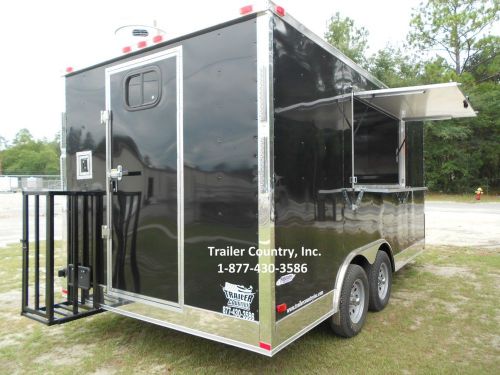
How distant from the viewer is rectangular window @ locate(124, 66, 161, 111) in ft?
10.5

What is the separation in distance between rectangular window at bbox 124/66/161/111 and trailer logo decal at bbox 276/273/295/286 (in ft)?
5.42

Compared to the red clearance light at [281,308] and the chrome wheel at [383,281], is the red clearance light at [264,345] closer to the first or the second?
the red clearance light at [281,308]

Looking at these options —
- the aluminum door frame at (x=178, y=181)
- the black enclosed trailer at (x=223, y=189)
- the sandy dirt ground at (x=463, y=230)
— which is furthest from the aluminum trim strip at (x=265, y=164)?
the sandy dirt ground at (x=463, y=230)

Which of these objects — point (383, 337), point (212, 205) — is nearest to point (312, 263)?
point (212, 205)

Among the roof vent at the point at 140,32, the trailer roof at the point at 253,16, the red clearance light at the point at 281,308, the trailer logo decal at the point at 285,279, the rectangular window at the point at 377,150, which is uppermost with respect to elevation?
the roof vent at the point at 140,32

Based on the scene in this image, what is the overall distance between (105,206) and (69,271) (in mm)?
664

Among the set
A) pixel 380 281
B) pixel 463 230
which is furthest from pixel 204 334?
pixel 463 230

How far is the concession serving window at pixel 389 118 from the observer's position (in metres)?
4.16

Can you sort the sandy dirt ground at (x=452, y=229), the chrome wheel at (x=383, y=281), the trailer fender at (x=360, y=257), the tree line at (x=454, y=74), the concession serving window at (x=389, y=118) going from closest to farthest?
the trailer fender at (x=360, y=257)
the concession serving window at (x=389, y=118)
the chrome wheel at (x=383, y=281)
the sandy dirt ground at (x=452, y=229)
the tree line at (x=454, y=74)

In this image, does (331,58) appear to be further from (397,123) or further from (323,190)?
(397,123)

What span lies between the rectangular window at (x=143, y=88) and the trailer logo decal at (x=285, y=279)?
165 centimetres

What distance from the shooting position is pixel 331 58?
3.45 m

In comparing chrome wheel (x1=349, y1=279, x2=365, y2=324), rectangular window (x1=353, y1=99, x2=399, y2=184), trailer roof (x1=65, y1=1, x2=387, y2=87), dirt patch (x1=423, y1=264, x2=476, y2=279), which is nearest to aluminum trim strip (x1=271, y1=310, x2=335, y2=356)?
chrome wheel (x1=349, y1=279, x2=365, y2=324)

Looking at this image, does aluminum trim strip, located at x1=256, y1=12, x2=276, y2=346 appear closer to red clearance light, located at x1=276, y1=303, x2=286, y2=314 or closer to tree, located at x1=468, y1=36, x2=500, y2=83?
red clearance light, located at x1=276, y1=303, x2=286, y2=314
